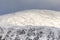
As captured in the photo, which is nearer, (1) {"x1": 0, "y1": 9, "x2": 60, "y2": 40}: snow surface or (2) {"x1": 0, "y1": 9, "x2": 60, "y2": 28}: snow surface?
(1) {"x1": 0, "y1": 9, "x2": 60, "y2": 40}: snow surface

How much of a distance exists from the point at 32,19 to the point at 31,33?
0.70ft

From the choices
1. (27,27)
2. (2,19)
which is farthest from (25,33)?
(2,19)

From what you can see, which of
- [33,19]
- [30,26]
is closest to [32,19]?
[33,19]

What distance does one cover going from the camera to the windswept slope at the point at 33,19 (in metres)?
1.57

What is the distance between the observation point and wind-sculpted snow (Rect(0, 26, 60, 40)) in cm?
144

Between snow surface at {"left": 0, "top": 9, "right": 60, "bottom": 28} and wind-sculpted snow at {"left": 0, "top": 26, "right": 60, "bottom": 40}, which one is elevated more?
snow surface at {"left": 0, "top": 9, "right": 60, "bottom": 28}

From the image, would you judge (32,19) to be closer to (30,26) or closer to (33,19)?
(33,19)

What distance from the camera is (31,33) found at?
1459mm

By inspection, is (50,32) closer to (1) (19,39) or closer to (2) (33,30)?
(2) (33,30)

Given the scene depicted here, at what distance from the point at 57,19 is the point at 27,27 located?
0.35 metres

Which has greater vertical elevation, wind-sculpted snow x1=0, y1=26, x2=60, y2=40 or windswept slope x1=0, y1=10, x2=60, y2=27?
windswept slope x1=0, y1=10, x2=60, y2=27

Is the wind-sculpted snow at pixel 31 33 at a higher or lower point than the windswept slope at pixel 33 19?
lower

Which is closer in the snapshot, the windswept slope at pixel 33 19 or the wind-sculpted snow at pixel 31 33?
the wind-sculpted snow at pixel 31 33

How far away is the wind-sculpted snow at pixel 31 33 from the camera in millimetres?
1438
